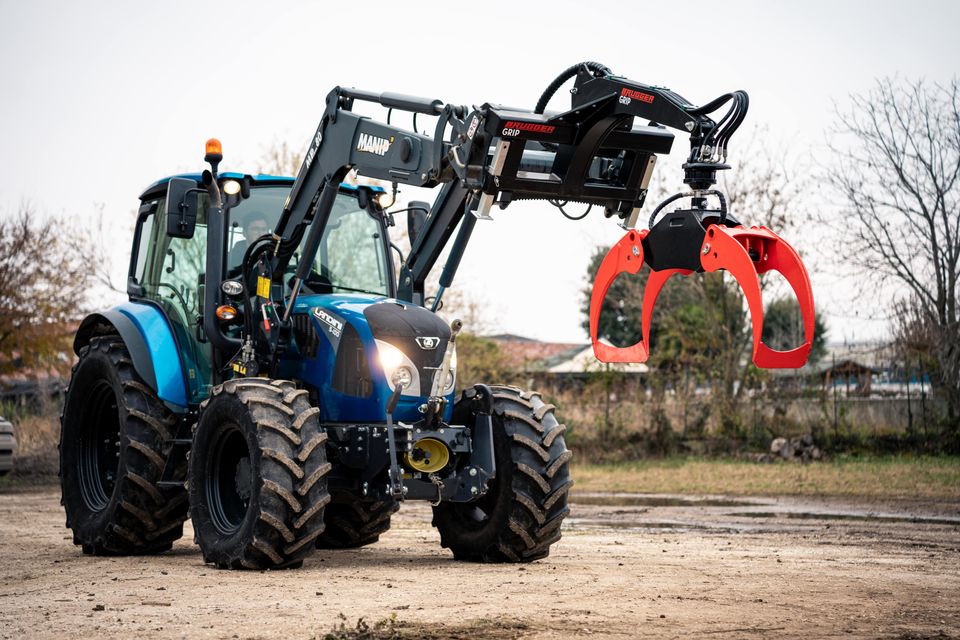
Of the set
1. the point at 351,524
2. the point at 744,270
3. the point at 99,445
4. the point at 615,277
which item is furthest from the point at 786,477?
the point at 744,270

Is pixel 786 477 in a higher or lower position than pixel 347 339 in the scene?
lower

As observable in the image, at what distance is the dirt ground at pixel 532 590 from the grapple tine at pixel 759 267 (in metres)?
1.36

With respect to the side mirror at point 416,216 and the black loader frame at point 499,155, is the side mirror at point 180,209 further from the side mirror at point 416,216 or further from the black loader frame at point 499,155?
the side mirror at point 416,216

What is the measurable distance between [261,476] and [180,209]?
8.19ft

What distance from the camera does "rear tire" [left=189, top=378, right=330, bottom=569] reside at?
791 cm

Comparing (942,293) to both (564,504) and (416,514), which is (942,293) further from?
(564,504)

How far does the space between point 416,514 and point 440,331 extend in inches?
279

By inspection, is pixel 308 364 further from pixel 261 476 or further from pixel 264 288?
pixel 261 476

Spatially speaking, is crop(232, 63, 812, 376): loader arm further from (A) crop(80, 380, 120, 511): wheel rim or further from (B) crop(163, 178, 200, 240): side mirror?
(A) crop(80, 380, 120, 511): wheel rim

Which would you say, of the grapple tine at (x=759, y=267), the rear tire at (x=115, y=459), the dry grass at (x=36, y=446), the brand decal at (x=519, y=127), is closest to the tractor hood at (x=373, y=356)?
the rear tire at (x=115, y=459)

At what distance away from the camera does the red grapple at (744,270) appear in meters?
6.12

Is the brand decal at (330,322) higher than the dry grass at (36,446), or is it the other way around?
the brand decal at (330,322)

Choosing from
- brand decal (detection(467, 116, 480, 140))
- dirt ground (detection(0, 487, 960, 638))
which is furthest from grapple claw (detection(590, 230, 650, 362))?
dirt ground (detection(0, 487, 960, 638))

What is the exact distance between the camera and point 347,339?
29.0 ft
